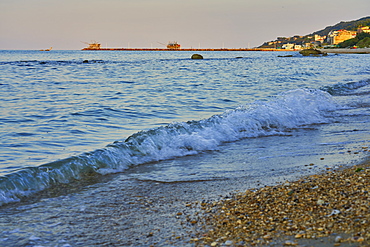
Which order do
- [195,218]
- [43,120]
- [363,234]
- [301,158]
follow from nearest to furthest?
[363,234]
[195,218]
[301,158]
[43,120]

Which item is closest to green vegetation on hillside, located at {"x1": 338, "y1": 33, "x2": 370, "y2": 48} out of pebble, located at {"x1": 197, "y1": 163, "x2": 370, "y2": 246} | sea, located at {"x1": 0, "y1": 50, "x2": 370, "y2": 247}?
sea, located at {"x1": 0, "y1": 50, "x2": 370, "y2": 247}

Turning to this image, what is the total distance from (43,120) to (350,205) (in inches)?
315

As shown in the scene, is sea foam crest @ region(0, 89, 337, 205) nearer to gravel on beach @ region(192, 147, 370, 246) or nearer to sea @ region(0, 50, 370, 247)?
sea @ region(0, 50, 370, 247)

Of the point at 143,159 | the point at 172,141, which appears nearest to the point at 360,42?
the point at 172,141

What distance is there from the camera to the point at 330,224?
10.5ft

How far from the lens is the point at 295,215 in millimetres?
3527

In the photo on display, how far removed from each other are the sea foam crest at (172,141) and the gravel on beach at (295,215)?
2.45 meters

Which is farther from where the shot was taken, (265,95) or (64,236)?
(265,95)

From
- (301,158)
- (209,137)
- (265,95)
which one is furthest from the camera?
(265,95)

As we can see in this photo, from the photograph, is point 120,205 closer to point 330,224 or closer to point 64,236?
point 64,236

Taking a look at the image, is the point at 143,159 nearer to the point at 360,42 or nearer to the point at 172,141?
the point at 172,141

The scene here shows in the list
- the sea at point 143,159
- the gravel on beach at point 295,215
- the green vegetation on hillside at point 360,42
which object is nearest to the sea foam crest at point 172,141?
the sea at point 143,159

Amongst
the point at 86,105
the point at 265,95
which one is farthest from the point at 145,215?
the point at 265,95

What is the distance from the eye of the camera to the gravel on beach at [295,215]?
9.98 ft
